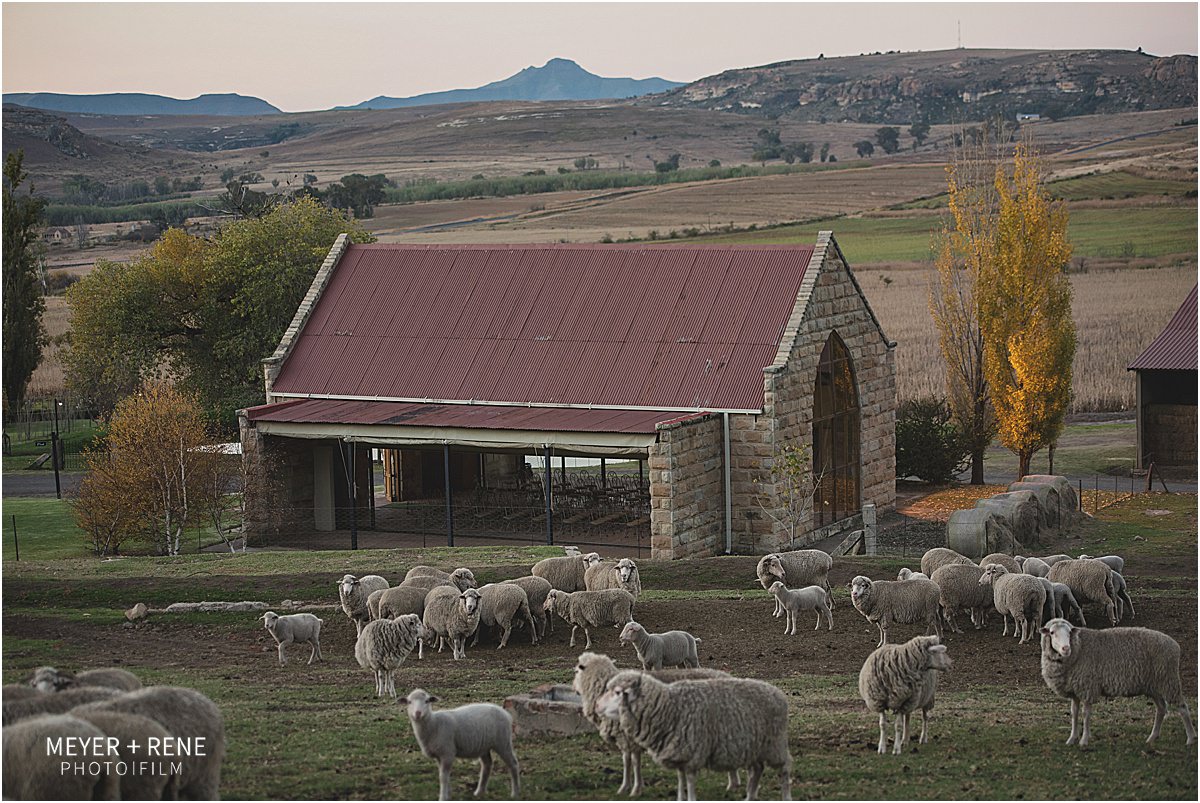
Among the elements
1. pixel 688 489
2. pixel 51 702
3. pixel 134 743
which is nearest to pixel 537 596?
pixel 51 702

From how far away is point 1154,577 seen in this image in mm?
24938

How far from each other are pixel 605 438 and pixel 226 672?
13613mm

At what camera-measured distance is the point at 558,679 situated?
18781 millimetres

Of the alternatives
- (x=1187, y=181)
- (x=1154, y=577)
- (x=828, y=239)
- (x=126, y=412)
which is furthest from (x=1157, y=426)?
(x=1187, y=181)

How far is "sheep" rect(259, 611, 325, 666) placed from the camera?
19.8 meters

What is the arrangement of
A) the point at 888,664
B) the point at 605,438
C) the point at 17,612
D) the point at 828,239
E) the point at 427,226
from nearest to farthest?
1. the point at 888,664
2. the point at 17,612
3. the point at 605,438
4. the point at 828,239
5. the point at 427,226

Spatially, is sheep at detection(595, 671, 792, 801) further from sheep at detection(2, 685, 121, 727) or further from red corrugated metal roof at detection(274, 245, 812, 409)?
red corrugated metal roof at detection(274, 245, 812, 409)

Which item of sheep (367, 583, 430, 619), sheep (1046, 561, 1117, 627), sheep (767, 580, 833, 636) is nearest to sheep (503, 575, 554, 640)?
sheep (367, 583, 430, 619)

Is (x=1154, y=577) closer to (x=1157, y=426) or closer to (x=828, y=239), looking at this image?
(x=828, y=239)

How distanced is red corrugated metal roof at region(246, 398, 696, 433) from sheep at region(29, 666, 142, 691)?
→ 17694 mm

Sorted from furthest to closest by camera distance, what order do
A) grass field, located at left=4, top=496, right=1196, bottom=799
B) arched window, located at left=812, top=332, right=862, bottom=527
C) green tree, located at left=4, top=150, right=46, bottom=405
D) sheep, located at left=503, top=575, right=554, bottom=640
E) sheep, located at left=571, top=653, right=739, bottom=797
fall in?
green tree, located at left=4, top=150, right=46, bottom=405, arched window, located at left=812, top=332, right=862, bottom=527, sheep, located at left=503, top=575, right=554, bottom=640, grass field, located at left=4, top=496, right=1196, bottom=799, sheep, located at left=571, top=653, right=739, bottom=797

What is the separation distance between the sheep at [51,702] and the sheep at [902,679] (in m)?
7.42

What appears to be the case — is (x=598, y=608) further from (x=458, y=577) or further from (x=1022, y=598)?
(x=1022, y=598)

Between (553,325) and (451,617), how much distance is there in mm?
16498
